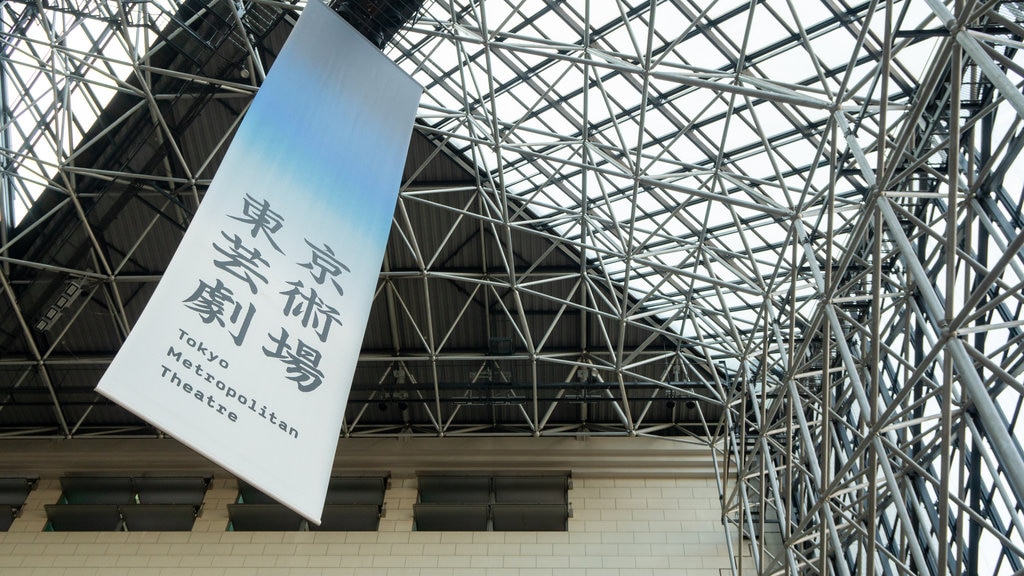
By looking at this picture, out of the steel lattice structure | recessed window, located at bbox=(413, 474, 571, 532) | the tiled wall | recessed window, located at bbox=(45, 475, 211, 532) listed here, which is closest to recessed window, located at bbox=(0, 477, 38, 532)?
the tiled wall

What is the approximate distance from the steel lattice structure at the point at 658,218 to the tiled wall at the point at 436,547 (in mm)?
1495

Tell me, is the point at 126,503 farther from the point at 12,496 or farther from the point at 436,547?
the point at 436,547

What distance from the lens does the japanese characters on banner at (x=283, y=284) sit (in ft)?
32.8

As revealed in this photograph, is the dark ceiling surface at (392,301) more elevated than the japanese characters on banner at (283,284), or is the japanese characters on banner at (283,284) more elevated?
the dark ceiling surface at (392,301)

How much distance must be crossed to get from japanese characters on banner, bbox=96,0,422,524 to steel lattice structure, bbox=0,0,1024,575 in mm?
4281

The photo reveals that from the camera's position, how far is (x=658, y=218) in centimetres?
2395

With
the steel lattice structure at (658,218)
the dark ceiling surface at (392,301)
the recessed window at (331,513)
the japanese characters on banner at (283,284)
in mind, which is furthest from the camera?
the recessed window at (331,513)

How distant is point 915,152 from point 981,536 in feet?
24.4

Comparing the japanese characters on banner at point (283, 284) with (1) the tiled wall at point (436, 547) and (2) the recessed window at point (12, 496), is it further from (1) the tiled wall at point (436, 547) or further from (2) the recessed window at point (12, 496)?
(2) the recessed window at point (12, 496)

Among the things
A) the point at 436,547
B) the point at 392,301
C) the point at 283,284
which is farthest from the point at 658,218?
the point at 283,284

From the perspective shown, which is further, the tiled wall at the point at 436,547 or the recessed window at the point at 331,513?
the recessed window at the point at 331,513

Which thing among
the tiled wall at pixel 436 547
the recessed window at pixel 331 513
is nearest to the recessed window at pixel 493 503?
the tiled wall at pixel 436 547

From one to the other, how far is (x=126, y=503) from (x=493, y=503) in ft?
39.4

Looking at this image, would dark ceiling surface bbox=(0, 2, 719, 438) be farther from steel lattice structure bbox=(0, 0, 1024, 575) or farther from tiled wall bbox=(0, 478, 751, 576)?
tiled wall bbox=(0, 478, 751, 576)
